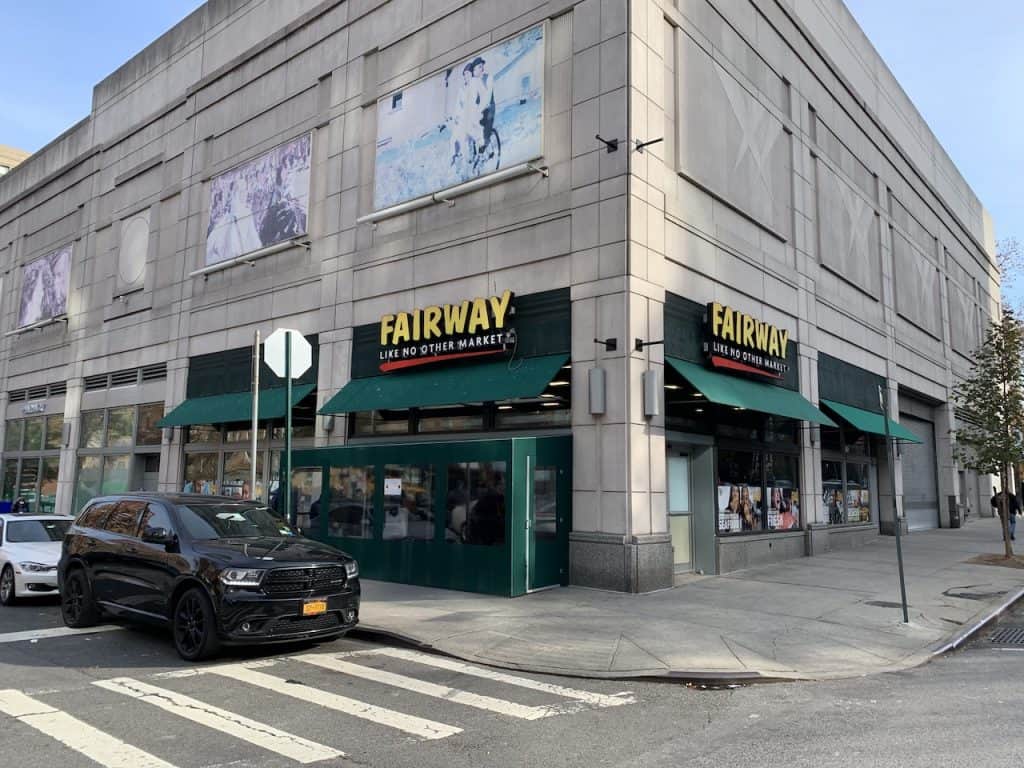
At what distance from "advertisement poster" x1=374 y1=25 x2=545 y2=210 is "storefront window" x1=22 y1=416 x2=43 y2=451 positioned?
19.6 meters

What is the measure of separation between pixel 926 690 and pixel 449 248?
11283 millimetres

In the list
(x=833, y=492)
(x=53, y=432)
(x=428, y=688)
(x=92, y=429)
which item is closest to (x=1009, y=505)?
(x=833, y=492)

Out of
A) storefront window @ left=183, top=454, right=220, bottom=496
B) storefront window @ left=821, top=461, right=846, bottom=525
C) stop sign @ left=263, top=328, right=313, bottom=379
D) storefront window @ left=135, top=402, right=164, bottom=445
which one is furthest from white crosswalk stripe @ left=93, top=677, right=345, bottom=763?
storefront window @ left=135, top=402, right=164, bottom=445

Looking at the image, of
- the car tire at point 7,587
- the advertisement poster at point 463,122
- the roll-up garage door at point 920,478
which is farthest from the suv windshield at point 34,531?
the roll-up garage door at point 920,478

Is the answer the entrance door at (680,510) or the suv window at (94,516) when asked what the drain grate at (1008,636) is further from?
the suv window at (94,516)

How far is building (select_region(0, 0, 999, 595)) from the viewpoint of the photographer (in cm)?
1279

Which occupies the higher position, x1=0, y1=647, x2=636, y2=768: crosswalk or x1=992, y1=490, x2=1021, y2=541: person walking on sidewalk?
x1=992, y1=490, x2=1021, y2=541: person walking on sidewalk

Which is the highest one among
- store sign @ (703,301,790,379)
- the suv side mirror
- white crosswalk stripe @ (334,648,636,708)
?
store sign @ (703,301,790,379)

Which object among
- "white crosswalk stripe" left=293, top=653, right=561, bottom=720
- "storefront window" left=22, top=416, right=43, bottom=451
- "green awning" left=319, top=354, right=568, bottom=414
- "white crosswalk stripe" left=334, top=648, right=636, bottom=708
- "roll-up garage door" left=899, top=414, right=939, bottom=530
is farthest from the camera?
"storefront window" left=22, top=416, right=43, bottom=451

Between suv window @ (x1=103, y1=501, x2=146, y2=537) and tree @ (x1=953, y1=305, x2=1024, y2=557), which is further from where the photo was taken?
tree @ (x1=953, y1=305, x2=1024, y2=557)

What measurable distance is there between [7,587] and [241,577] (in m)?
6.48

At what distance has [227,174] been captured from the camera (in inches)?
866

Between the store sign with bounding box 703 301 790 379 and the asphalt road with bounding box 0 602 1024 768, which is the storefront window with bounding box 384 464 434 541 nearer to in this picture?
the asphalt road with bounding box 0 602 1024 768

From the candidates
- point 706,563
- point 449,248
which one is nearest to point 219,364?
point 449,248
